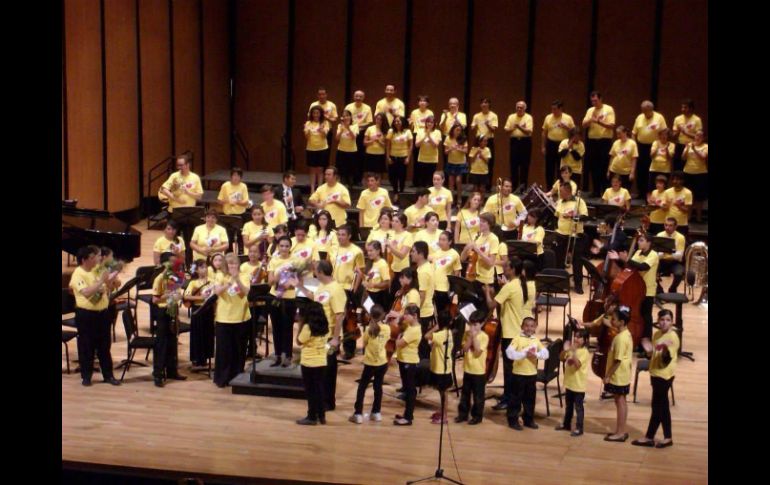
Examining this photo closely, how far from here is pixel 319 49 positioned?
22.0m

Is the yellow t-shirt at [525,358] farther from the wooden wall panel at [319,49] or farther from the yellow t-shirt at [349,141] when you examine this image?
the wooden wall panel at [319,49]

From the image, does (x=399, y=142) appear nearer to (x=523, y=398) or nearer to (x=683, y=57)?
(x=683, y=57)

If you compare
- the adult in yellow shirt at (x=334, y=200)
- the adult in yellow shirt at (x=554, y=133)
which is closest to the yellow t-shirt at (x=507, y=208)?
the adult in yellow shirt at (x=334, y=200)

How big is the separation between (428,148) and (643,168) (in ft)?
10.8

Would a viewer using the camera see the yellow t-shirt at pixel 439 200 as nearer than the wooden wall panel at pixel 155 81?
Yes

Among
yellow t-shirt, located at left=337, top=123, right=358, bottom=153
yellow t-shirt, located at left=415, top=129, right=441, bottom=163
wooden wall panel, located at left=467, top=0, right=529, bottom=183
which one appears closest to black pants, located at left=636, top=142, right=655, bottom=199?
yellow t-shirt, located at left=415, top=129, right=441, bottom=163

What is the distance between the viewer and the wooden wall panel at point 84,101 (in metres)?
17.3

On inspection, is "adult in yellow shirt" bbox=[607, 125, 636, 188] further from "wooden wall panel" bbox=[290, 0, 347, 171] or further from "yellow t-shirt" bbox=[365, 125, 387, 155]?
"wooden wall panel" bbox=[290, 0, 347, 171]

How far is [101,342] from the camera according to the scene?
12.4 m

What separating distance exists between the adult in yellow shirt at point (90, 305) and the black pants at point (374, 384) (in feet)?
9.03

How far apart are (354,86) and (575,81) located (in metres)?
3.95

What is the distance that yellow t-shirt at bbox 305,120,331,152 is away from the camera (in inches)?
719
